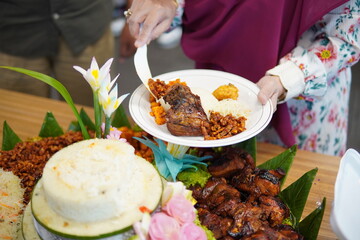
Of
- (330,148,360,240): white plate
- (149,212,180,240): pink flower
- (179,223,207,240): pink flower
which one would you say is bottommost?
→ (179,223,207,240): pink flower

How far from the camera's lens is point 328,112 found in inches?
80.2

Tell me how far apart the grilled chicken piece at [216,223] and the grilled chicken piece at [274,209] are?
0.14m

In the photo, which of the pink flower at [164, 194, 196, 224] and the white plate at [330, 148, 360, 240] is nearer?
the white plate at [330, 148, 360, 240]

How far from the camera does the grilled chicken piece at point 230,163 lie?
154 cm

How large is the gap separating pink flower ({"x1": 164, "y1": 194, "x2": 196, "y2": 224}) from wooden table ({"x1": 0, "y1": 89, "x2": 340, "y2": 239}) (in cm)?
66

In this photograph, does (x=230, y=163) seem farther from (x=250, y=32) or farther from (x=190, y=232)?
(x=250, y=32)

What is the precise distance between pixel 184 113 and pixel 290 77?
0.56 meters

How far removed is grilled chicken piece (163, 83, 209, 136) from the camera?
54.8 inches

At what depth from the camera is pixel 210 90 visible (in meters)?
1.70

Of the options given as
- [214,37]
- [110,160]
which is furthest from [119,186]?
[214,37]

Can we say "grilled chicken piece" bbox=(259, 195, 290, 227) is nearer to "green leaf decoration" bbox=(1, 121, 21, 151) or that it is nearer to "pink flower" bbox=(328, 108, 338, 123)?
"pink flower" bbox=(328, 108, 338, 123)

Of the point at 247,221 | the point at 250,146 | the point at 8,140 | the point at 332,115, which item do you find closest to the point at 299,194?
the point at 247,221

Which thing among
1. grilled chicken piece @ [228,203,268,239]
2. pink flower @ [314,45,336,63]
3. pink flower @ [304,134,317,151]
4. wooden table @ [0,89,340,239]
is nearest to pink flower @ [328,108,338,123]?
pink flower @ [304,134,317,151]

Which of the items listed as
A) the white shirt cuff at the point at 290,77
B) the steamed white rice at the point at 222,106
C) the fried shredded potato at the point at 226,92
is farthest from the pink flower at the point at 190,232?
the white shirt cuff at the point at 290,77
